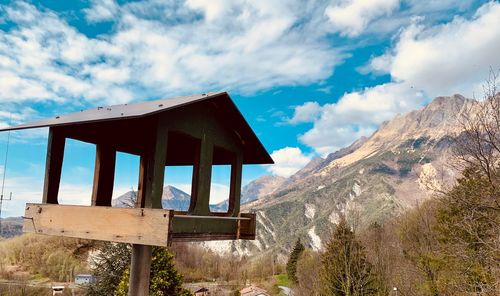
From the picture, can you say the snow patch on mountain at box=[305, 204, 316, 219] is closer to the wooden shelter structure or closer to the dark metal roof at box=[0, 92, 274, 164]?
the dark metal roof at box=[0, 92, 274, 164]

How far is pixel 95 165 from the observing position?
6.23 m

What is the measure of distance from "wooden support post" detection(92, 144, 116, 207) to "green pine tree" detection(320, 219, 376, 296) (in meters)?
10.9

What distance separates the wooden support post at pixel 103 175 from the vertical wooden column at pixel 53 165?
532 mm

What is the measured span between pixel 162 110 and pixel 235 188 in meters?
2.26

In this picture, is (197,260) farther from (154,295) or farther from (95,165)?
(95,165)

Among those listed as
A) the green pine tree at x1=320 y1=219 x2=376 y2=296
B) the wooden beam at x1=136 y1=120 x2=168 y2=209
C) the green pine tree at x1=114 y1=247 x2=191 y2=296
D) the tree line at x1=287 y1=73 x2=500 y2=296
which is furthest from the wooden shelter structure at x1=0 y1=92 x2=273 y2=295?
the green pine tree at x1=320 y1=219 x2=376 y2=296

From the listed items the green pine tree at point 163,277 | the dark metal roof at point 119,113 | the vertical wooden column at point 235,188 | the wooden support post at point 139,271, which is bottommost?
the green pine tree at point 163,277

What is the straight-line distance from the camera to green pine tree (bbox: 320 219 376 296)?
15.0m

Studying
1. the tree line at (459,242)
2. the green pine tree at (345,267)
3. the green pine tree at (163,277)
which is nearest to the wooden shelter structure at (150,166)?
the green pine tree at (163,277)

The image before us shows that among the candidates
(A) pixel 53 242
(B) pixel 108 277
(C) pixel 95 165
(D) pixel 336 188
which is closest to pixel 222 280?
(A) pixel 53 242

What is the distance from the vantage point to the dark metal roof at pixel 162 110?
4.75 meters

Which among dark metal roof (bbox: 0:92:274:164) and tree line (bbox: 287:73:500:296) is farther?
tree line (bbox: 287:73:500:296)

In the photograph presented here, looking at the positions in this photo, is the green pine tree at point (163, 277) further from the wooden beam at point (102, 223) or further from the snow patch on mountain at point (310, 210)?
the snow patch on mountain at point (310, 210)

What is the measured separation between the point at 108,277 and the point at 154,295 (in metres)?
5.02
